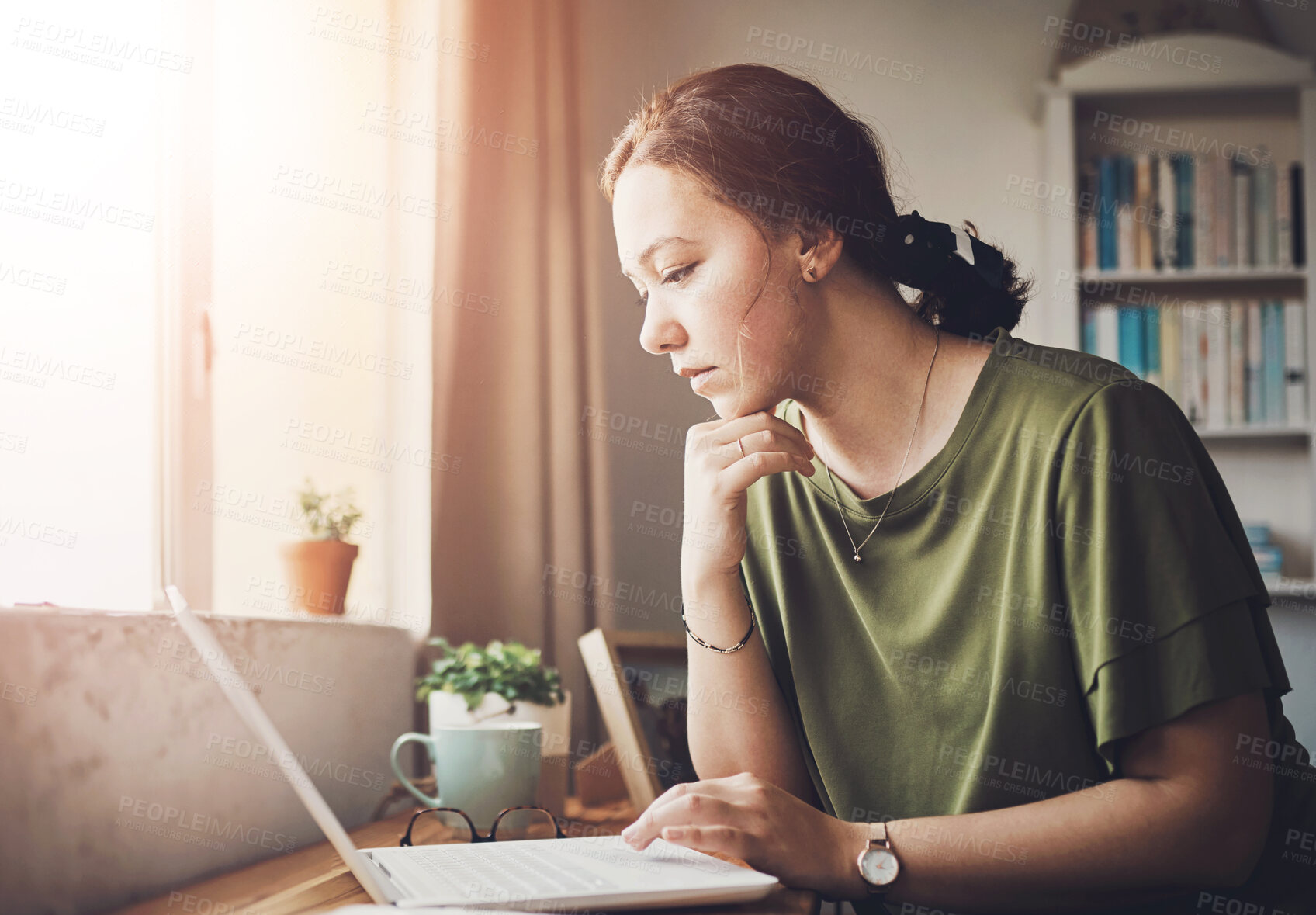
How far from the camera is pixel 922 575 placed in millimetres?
1016

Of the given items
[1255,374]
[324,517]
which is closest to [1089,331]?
[1255,374]

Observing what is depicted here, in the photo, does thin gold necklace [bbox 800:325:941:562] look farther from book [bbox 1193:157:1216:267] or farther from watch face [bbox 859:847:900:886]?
book [bbox 1193:157:1216:267]

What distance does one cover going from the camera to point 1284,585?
240cm

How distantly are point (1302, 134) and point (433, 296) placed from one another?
7.59 feet

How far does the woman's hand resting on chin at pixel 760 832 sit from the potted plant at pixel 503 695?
0.54 m

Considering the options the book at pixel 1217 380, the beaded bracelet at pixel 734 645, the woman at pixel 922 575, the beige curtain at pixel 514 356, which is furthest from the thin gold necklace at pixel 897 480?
the book at pixel 1217 380

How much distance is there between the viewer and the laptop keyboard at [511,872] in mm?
656

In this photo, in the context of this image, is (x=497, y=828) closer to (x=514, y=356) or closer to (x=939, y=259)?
(x=939, y=259)

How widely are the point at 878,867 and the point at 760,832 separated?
0.11 m

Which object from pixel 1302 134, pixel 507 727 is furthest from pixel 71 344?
pixel 1302 134

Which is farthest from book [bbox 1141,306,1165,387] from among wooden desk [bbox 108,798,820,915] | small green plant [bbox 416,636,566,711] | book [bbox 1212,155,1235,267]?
wooden desk [bbox 108,798,820,915]

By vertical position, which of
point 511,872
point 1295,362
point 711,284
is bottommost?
point 511,872

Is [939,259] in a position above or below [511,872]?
above

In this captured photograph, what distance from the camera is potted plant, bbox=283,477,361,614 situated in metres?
1.42
